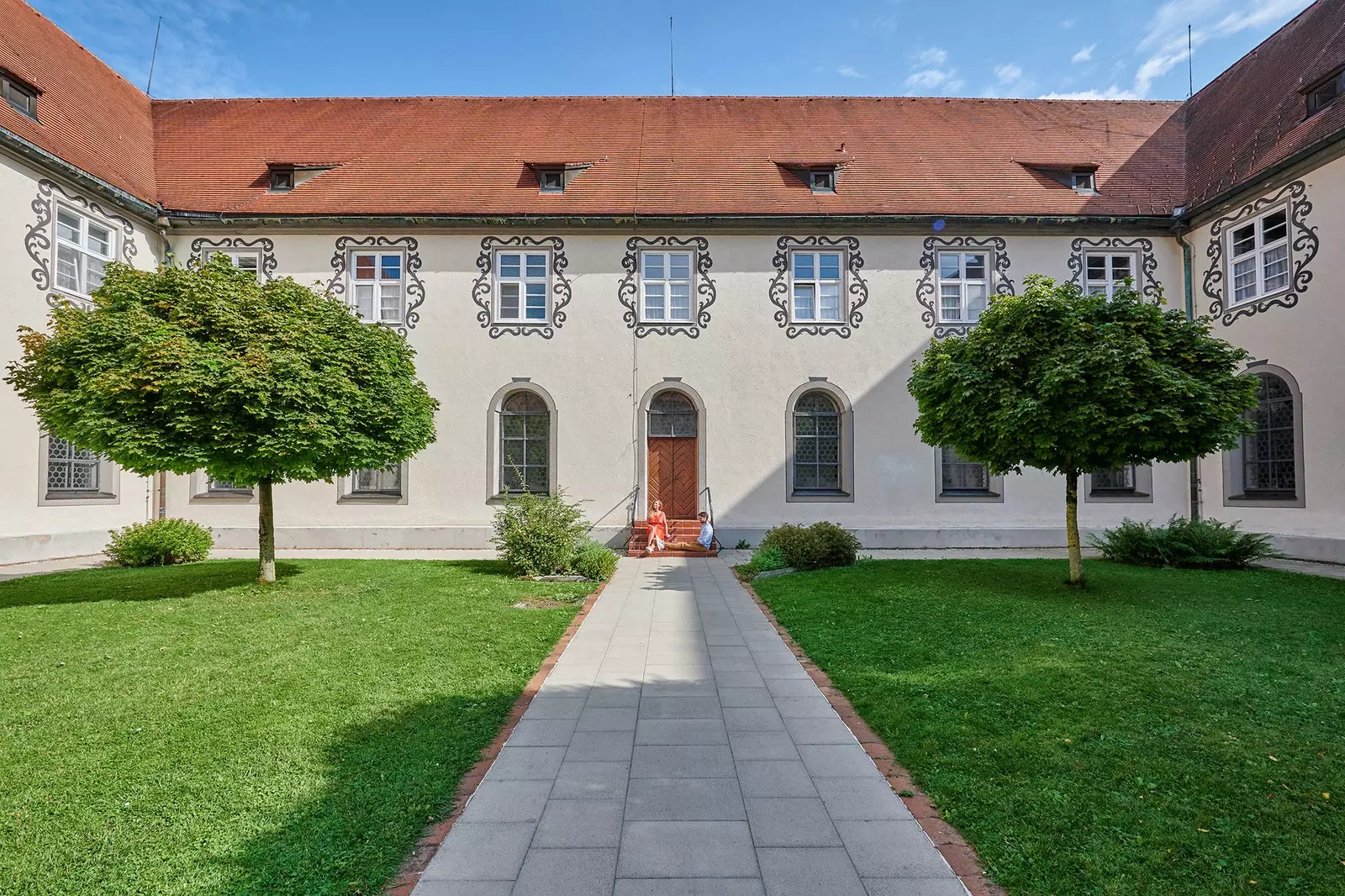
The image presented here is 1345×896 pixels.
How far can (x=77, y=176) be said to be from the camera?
13594 mm

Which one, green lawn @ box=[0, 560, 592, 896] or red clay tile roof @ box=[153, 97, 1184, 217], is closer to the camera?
green lawn @ box=[0, 560, 592, 896]

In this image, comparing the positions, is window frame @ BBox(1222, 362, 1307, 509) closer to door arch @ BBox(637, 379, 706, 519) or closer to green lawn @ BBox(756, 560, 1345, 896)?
green lawn @ BBox(756, 560, 1345, 896)

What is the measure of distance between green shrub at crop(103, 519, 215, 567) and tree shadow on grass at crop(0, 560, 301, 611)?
0.39 m

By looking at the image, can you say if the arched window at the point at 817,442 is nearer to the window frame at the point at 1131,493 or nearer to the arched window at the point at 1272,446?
the window frame at the point at 1131,493

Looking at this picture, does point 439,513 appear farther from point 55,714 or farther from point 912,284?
point 912,284

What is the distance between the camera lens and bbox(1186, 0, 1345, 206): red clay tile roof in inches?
540

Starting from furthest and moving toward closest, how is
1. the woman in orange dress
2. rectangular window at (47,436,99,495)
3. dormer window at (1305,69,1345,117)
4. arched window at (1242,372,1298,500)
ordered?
the woman in orange dress < arched window at (1242,372,1298,500) < rectangular window at (47,436,99,495) < dormer window at (1305,69,1345,117)

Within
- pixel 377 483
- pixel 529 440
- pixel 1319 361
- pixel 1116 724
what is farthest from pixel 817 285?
pixel 1116 724

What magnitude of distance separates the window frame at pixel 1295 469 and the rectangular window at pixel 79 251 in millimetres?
23605

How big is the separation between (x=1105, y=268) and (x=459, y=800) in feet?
61.3

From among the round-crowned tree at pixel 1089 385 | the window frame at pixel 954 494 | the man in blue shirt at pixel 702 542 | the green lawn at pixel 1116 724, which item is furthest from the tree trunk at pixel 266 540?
the window frame at pixel 954 494

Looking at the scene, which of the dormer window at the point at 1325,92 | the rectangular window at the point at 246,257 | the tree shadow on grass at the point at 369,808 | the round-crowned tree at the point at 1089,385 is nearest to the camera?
the tree shadow on grass at the point at 369,808

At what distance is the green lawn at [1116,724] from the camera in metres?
3.17

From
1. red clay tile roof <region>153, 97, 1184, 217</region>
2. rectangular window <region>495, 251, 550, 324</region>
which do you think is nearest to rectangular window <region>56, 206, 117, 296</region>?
red clay tile roof <region>153, 97, 1184, 217</region>
